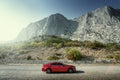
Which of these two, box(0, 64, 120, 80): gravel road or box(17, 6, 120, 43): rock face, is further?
box(17, 6, 120, 43): rock face

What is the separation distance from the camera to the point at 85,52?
4959 centimetres

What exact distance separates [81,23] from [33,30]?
63.4m

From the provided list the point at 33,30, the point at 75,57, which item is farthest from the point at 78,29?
the point at 75,57

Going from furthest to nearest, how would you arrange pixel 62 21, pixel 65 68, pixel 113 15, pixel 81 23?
pixel 62 21, pixel 81 23, pixel 113 15, pixel 65 68

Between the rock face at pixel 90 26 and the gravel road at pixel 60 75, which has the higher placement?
the rock face at pixel 90 26

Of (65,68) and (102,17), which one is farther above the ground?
(102,17)

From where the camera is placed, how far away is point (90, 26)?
138750 mm

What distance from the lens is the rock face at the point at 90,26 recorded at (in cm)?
12075

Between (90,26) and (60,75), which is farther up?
(90,26)

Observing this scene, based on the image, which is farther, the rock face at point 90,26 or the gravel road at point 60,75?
the rock face at point 90,26

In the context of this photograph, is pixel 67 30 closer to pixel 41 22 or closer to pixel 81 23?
pixel 81 23

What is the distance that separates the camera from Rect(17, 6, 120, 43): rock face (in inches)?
4754

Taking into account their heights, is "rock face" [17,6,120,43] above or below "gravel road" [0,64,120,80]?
above

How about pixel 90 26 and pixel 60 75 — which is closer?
pixel 60 75
